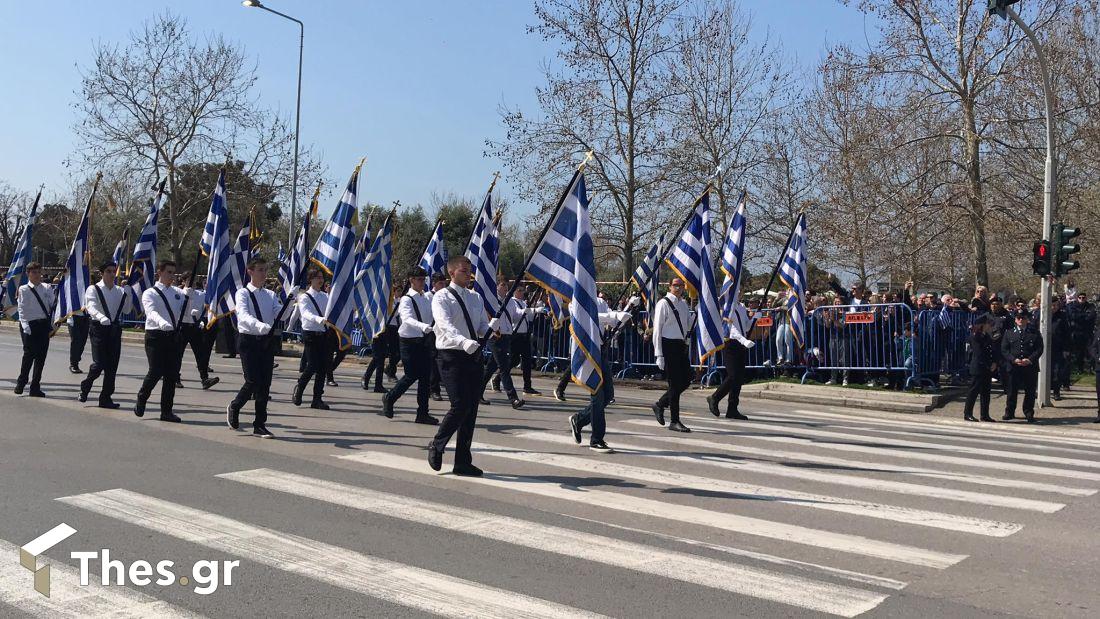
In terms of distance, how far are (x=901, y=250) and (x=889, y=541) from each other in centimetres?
2229

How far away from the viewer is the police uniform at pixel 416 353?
11.8 m

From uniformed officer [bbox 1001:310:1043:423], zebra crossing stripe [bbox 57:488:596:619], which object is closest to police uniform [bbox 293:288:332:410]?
zebra crossing stripe [bbox 57:488:596:619]

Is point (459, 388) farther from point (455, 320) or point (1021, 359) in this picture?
point (1021, 359)

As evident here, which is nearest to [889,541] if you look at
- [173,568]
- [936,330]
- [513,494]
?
[513,494]

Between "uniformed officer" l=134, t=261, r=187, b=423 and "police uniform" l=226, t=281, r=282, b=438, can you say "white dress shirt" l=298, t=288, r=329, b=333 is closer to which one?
"uniformed officer" l=134, t=261, r=187, b=423

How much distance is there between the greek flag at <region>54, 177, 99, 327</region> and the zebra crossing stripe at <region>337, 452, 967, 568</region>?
730 centimetres

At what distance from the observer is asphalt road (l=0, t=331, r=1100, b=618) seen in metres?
5.08

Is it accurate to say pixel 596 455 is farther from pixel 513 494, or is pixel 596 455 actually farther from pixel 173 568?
pixel 173 568

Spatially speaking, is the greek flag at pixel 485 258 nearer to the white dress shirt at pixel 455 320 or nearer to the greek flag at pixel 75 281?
the white dress shirt at pixel 455 320

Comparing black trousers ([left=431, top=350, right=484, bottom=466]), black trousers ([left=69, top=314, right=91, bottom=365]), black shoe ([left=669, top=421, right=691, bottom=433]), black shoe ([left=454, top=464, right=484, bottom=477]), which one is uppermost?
black trousers ([left=69, top=314, right=91, bottom=365])

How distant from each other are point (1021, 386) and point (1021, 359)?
0.57m

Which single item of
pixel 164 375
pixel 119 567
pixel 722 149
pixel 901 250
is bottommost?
pixel 119 567

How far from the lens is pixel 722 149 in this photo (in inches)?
1182

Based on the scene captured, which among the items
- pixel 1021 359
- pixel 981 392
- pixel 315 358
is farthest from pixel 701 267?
pixel 1021 359
